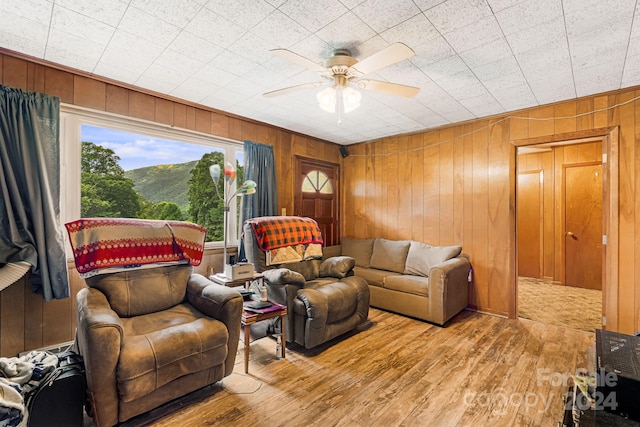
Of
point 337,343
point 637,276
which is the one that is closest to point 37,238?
point 337,343

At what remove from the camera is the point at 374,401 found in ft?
6.89

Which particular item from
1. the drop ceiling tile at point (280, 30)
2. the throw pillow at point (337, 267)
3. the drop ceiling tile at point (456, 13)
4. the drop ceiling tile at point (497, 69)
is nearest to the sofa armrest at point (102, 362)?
the drop ceiling tile at point (280, 30)

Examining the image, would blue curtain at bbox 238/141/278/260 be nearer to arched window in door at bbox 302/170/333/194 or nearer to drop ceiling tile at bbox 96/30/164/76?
arched window in door at bbox 302/170/333/194

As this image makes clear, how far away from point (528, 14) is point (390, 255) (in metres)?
3.13

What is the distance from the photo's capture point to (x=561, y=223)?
546 centimetres

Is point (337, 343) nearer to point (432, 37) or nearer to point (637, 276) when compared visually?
point (432, 37)

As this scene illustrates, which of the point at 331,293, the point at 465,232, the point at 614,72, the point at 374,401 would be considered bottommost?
the point at 374,401

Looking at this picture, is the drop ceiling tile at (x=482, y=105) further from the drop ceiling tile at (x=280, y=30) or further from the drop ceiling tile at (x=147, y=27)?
the drop ceiling tile at (x=147, y=27)

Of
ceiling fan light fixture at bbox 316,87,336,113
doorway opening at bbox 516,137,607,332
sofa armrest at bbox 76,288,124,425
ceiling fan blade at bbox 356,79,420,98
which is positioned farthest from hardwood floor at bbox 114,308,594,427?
ceiling fan blade at bbox 356,79,420,98

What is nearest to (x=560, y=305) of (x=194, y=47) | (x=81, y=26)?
(x=194, y=47)

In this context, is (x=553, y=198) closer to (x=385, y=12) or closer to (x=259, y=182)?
(x=259, y=182)

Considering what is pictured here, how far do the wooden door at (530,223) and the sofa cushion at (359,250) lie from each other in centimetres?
323

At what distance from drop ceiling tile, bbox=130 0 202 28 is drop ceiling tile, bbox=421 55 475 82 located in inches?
71.8

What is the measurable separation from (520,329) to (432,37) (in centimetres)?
319
